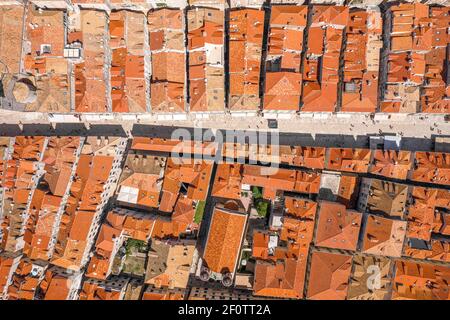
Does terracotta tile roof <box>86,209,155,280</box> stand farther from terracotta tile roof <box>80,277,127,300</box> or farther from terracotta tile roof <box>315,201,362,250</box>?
terracotta tile roof <box>315,201,362,250</box>

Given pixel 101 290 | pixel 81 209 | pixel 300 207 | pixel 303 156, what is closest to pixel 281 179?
pixel 303 156

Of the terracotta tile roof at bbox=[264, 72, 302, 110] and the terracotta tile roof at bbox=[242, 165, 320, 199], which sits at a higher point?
the terracotta tile roof at bbox=[264, 72, 302, 110]

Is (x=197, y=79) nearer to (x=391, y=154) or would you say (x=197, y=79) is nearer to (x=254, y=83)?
(x=254, y=83)

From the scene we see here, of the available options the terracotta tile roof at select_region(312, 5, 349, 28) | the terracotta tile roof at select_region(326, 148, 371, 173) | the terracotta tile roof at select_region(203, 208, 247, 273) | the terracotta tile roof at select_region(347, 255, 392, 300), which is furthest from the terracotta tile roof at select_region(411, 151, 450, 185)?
the terracotta tile roof at select_region(203, 208, 247, 273)
